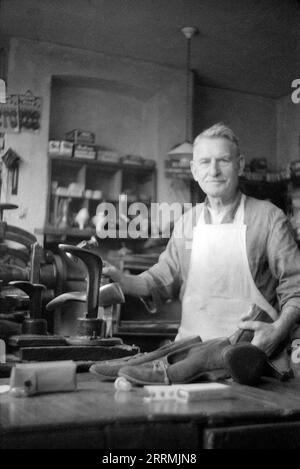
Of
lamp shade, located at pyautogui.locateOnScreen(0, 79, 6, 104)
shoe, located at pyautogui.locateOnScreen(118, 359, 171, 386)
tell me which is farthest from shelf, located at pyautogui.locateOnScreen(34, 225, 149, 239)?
shoe, located at pyautogui.locateOnScreen(118, 359, 171, 386)

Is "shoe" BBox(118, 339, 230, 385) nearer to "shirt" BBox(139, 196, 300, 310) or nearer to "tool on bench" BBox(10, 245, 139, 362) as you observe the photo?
"tool on bench" BBox(10, 245, 139, 362)

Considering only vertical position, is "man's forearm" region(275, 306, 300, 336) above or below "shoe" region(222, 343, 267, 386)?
above

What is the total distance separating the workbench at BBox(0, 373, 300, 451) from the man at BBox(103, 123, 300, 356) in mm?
679

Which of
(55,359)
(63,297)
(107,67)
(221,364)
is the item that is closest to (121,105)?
(107,67)

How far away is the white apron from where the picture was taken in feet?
5.24

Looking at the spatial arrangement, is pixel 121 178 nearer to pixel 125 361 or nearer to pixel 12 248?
pixel 12 248

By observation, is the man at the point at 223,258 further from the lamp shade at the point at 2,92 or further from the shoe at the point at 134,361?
the lamp shade at the point at 2,92

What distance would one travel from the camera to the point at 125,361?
1092mm

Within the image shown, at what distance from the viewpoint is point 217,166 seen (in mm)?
1592

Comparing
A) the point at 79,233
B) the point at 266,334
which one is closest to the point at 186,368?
the point at 266,334

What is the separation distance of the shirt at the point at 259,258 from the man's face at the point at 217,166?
0.07 m

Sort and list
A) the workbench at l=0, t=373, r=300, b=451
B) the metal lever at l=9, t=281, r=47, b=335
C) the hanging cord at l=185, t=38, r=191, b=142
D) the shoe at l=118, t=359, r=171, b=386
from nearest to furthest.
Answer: the workbench at l=0, t=373, r=300, b=451, the shoe at l=118, t=359, r=171, b=386, the metal lever at l=9, t=281, r=47, b=335, the hanging cord at l=185, t=38, r=191, b=142

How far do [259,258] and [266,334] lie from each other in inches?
11.6

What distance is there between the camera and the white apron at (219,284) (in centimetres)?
160
